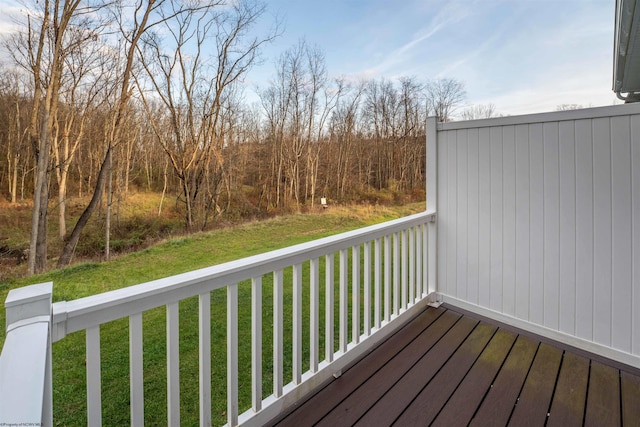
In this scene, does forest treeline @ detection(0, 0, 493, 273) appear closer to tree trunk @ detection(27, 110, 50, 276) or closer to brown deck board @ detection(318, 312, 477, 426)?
tree trunk @ detection(27, 110, 50, 276)

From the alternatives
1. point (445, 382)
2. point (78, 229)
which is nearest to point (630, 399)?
point (445, 382)

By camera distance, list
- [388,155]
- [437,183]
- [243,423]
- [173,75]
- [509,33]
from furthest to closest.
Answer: [388,155], [173,75], [509,33], [437,183], [243,423]

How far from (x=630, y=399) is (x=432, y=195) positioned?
5.46 ft

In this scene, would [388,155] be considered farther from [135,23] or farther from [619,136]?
[619,136]

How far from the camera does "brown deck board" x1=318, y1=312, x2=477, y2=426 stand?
1544 millimetres

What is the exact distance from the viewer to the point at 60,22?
20.5 feet

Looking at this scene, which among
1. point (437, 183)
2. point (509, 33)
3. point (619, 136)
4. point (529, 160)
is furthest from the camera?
point (509, 33)

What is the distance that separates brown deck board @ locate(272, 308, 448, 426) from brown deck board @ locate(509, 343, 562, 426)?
59cm

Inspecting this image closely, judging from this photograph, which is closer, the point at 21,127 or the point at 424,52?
the point at 21,127

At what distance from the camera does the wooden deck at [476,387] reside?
59.6 inches

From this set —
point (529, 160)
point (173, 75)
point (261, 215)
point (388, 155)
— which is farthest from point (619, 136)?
point (388, 155)

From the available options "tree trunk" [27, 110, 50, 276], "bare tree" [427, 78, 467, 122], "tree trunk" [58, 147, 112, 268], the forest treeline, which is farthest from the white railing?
"bare tree" [427, 78, 467, 122]

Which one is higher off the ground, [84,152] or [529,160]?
[84,152]

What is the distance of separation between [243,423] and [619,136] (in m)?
2.45
